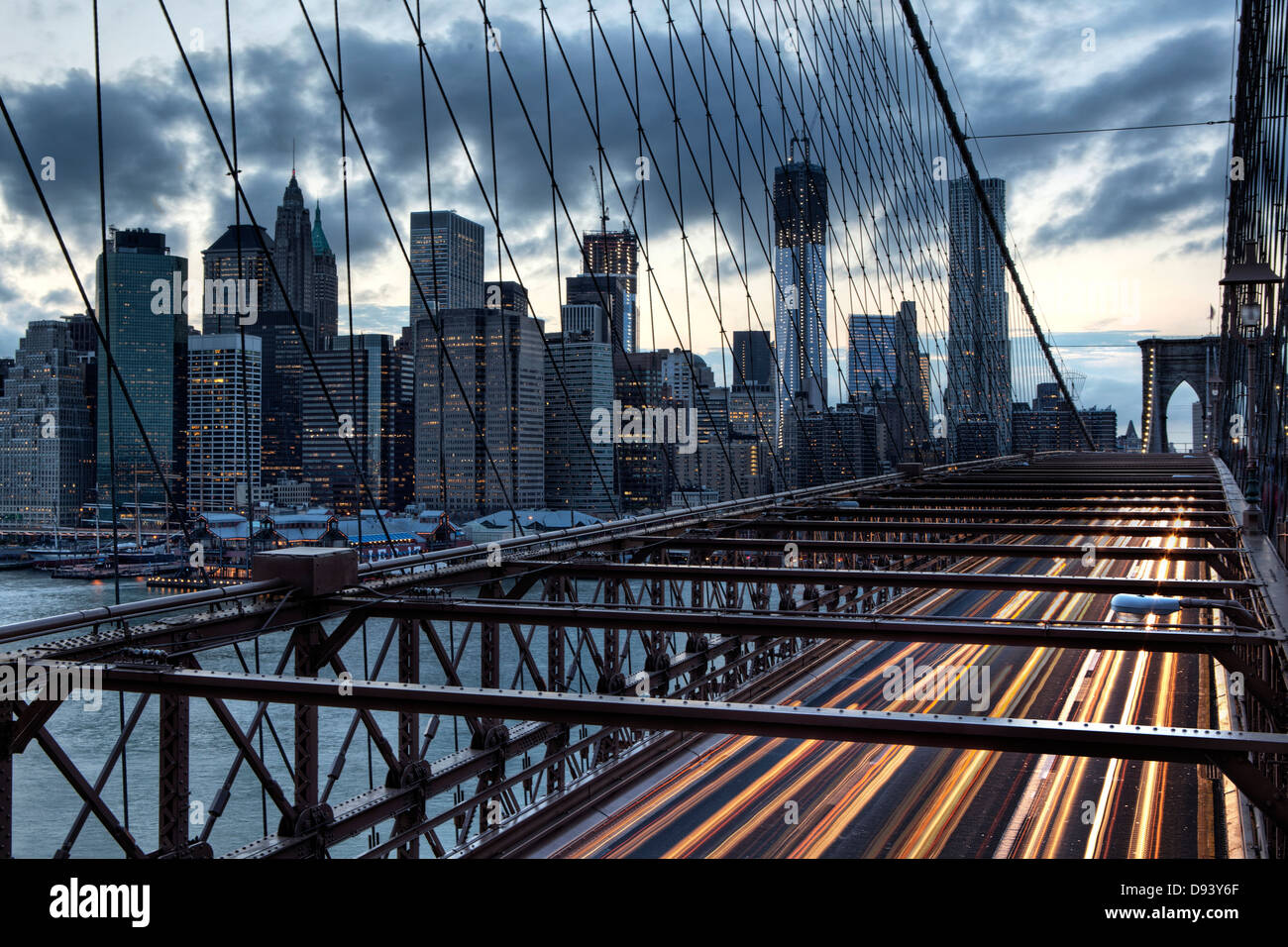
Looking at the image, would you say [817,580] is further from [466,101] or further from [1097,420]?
[1097,420]

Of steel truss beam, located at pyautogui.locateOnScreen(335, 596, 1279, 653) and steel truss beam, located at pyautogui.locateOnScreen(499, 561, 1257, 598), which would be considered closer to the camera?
steel truss beam, located at pyautogui.locateOnScreen(335, 596, 1279, 653)

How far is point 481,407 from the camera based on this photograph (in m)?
34.3

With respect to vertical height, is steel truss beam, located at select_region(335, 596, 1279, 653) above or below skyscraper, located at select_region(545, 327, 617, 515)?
below

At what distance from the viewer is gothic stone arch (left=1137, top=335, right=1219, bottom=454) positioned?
115625 millimetres

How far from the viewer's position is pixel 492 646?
9656 mm

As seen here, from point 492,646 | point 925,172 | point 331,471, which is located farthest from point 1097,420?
point 492,646

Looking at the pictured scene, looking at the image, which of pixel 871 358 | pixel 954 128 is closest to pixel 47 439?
pixel 871 358

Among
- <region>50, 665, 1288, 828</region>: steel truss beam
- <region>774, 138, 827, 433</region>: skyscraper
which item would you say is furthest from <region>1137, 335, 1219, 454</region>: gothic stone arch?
<region>50, 665, 1288, 828</region>: steel truss beam

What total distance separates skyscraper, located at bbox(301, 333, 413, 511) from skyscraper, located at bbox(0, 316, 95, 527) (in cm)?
985

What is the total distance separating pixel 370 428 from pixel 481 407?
18.7 m

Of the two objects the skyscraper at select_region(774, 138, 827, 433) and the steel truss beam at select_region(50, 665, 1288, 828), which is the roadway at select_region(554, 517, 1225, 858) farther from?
the skyscraper at select_region(774, 138, 827, 433)

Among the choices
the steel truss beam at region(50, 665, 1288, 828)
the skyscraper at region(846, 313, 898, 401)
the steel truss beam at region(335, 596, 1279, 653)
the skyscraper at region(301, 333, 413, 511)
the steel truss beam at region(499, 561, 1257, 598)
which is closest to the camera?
the steel truss beam at region(50, 665, 1288, 828)

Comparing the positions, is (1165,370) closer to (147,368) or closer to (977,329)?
(977,329)

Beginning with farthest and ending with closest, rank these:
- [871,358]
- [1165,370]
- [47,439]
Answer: [1165,370]
[871,358]
[47,439]
